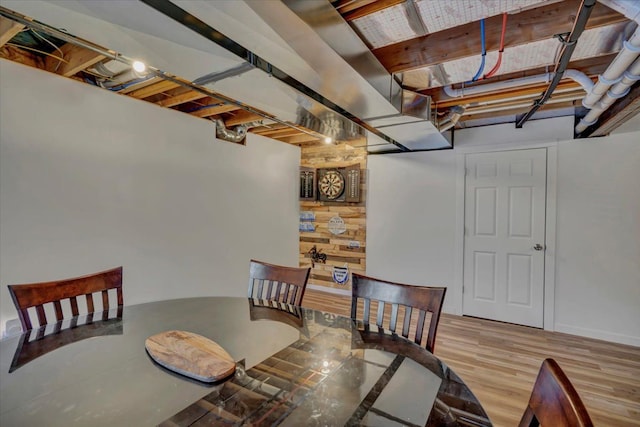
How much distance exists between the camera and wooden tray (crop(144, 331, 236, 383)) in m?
1.06

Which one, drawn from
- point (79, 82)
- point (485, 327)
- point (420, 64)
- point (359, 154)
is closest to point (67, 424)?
point (420, 64)

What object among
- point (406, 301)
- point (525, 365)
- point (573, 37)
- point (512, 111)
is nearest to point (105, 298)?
point (406, 301)

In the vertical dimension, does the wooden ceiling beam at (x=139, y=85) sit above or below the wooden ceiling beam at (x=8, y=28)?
above

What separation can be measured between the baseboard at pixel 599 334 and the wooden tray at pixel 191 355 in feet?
12.4

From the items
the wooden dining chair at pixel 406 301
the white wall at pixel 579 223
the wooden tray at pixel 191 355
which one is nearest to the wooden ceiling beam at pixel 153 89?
the wooden tray at pixel 191 355

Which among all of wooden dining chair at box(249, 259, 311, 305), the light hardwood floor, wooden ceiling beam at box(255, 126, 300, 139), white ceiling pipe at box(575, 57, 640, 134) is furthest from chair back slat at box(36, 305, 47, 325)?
white ceiling pipe at box(575, 57, 640, 134)

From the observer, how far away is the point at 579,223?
330cm

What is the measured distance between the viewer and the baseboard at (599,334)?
10.1 ft

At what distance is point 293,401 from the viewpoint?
3.08ft

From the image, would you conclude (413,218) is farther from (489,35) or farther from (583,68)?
(489,35)

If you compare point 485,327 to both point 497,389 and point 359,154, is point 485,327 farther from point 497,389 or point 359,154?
point 359,154

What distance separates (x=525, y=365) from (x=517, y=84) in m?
2.35

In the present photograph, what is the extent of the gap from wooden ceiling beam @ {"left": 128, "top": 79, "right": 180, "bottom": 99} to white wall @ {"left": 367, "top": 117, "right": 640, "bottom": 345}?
310 centimetres

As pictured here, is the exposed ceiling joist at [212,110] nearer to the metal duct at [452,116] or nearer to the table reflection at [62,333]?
the metal duct at [452,116]
